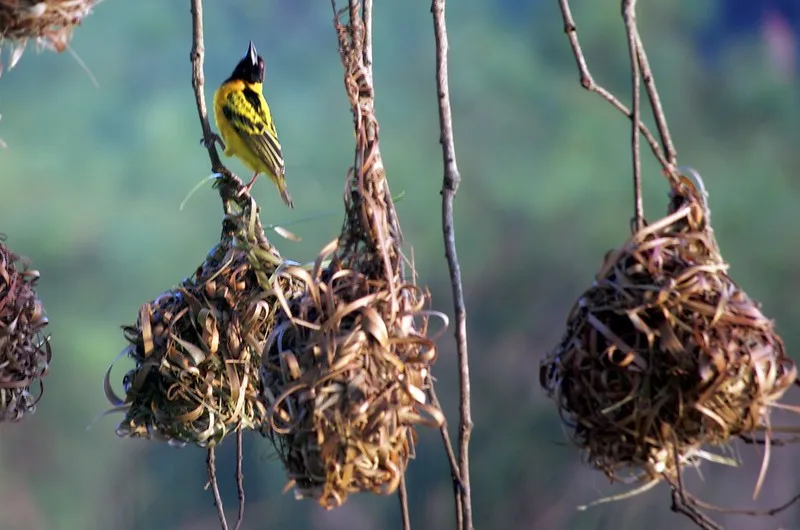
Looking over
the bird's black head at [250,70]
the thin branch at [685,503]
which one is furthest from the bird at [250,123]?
the thin branch at [685,503]

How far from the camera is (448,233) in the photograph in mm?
1221

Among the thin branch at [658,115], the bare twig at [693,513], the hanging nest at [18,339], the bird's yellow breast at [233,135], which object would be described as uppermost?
the bird's yellow breast at [233,135]

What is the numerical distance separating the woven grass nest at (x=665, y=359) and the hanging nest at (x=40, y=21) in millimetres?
790

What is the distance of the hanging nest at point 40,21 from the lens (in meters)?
1.16

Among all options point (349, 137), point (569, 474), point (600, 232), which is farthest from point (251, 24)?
point (569, 474)

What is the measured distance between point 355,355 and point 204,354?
0.41 meters

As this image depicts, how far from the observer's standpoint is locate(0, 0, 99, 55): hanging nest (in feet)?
3.82

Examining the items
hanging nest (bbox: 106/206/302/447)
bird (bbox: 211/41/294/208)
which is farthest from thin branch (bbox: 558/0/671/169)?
bird (bbox: 211/41/294/208)

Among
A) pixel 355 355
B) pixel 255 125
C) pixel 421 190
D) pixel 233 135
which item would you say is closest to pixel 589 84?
pixel 355 355

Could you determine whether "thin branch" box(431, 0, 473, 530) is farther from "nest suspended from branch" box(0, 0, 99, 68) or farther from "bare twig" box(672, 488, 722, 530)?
"nest suspended from branch" box(0, 0, 99, 68)

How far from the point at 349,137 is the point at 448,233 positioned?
2.21 meters

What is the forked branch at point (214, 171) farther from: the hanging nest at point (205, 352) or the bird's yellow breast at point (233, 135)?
the bird's yellow breast at point (233, 135)

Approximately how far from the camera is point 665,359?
3.41 feet

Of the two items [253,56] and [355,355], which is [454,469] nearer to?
[355,355]
